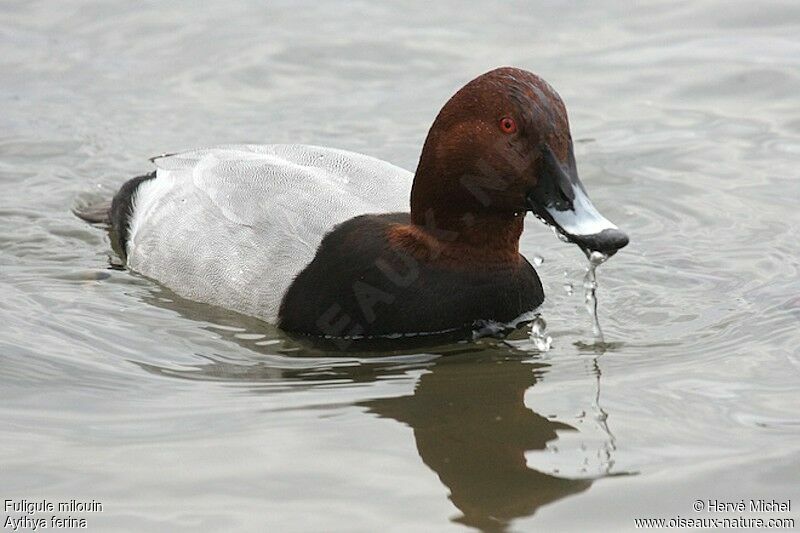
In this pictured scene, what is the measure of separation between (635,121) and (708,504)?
15.4 ft

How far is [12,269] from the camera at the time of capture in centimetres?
629

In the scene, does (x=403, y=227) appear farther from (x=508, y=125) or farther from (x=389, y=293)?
(x=508, y=125)

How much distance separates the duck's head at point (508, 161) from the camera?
4.88 m

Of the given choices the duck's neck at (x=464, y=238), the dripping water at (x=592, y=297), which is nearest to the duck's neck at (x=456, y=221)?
the duck's neck at (x=464, y=238)

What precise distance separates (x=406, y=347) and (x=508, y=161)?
83 cm

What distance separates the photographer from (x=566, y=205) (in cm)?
488

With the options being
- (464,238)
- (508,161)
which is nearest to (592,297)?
(464,238)

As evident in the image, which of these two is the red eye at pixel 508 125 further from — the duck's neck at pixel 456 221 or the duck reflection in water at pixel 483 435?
the duck reflection in water at pixel 483 435

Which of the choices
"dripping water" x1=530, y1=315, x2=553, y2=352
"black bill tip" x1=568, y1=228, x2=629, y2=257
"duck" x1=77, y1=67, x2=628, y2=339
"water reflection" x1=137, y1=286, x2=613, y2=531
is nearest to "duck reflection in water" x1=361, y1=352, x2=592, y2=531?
"water reflection" x1=137, y1=286, x2=613, y2=531

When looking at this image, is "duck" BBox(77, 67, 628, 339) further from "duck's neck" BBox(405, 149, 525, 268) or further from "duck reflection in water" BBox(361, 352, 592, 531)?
"duck reflection in water" BBox(361, 352, 592, 531)

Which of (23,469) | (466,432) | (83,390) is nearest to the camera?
(23,469)

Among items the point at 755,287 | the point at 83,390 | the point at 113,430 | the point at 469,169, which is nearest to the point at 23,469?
the point at 113,430

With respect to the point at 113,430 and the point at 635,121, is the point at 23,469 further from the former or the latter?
the point at 635,121

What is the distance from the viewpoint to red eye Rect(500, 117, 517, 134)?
16.3ft
